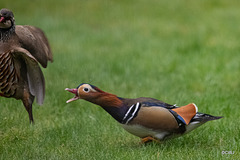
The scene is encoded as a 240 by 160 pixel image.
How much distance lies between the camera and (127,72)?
29.7ft

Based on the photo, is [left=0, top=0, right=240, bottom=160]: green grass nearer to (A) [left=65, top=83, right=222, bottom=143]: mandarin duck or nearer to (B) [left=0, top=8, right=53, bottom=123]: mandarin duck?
(A) [left=65, top=83, right=222, bottom=143]: mandarin duck

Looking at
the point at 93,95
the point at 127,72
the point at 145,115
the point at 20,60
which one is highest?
the point at 20,60

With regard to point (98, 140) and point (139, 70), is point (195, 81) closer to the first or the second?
point (139, 70)

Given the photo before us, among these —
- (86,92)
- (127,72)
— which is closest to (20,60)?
(86,92)

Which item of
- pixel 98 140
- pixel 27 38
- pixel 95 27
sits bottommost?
pixel 95 27

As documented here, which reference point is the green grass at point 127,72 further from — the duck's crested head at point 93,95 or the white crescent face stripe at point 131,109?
the duck's crested head at point 93,95

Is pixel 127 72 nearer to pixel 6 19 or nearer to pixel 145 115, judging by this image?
pixel 145 115

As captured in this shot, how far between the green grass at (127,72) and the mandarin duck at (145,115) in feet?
0.74

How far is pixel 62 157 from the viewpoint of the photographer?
4980 mm

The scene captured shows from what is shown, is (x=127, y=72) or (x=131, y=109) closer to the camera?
(x=131, y=109)

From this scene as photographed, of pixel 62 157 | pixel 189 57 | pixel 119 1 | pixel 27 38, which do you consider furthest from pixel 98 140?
pixel 119 1

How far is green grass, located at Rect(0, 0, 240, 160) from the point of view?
5.36m

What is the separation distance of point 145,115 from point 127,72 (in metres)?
4.10

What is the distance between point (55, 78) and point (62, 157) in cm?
336
